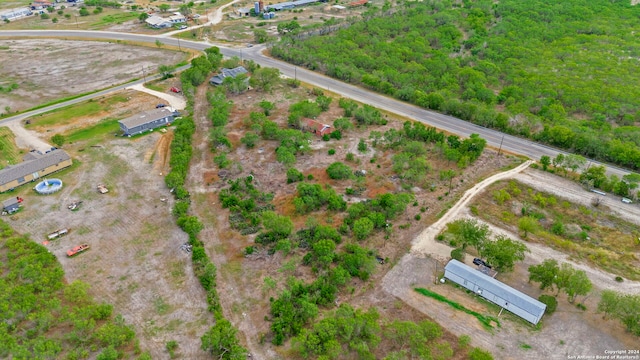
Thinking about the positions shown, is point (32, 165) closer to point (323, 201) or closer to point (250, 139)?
point (250, 139)

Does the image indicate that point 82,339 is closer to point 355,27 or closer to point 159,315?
point 159,315

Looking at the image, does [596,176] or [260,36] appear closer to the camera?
[596,176]

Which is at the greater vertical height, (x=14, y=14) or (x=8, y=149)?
(x=14, y=14)

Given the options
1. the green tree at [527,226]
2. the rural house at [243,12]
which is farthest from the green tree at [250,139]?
the rural house at [243,12]

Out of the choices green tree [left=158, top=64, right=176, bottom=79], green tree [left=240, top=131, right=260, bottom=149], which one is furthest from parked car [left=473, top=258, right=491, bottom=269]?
green tree [left=158, top=64, right=176, bottom=79]

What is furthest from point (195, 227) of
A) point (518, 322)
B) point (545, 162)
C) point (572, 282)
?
point (545, 162)

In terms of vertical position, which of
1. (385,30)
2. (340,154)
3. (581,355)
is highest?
(385,30)

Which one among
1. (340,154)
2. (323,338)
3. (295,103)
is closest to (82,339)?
(323,338)
